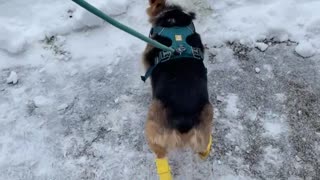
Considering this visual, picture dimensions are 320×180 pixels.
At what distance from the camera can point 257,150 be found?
357 cm

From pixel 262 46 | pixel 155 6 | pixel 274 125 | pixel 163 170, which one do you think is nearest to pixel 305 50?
pixel 262 46

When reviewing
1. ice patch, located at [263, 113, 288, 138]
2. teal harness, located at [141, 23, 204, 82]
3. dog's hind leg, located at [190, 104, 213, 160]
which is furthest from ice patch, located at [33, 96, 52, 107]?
ice patch, located at [263, 113, 288, 138]

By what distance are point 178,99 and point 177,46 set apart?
0.50m

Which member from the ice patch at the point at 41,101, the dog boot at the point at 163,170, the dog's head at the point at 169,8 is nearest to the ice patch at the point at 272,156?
the dog boot at the point at 163,170

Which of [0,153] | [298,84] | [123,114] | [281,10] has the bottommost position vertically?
[0,153]

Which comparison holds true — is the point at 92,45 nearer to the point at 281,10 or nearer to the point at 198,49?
the point at 198,49

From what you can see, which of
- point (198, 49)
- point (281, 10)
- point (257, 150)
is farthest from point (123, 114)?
point (281, 10)

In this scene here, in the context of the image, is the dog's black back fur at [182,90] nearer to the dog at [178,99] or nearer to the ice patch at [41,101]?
the dog at [178,99]

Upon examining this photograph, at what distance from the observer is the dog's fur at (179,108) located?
2.83m

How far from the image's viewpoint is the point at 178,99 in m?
2.84

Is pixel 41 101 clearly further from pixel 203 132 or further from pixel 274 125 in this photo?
pixel 274 125

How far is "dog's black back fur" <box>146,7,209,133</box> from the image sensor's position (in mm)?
2822

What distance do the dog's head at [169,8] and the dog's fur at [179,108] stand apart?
2.26ft

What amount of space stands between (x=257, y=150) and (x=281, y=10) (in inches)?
65.3
